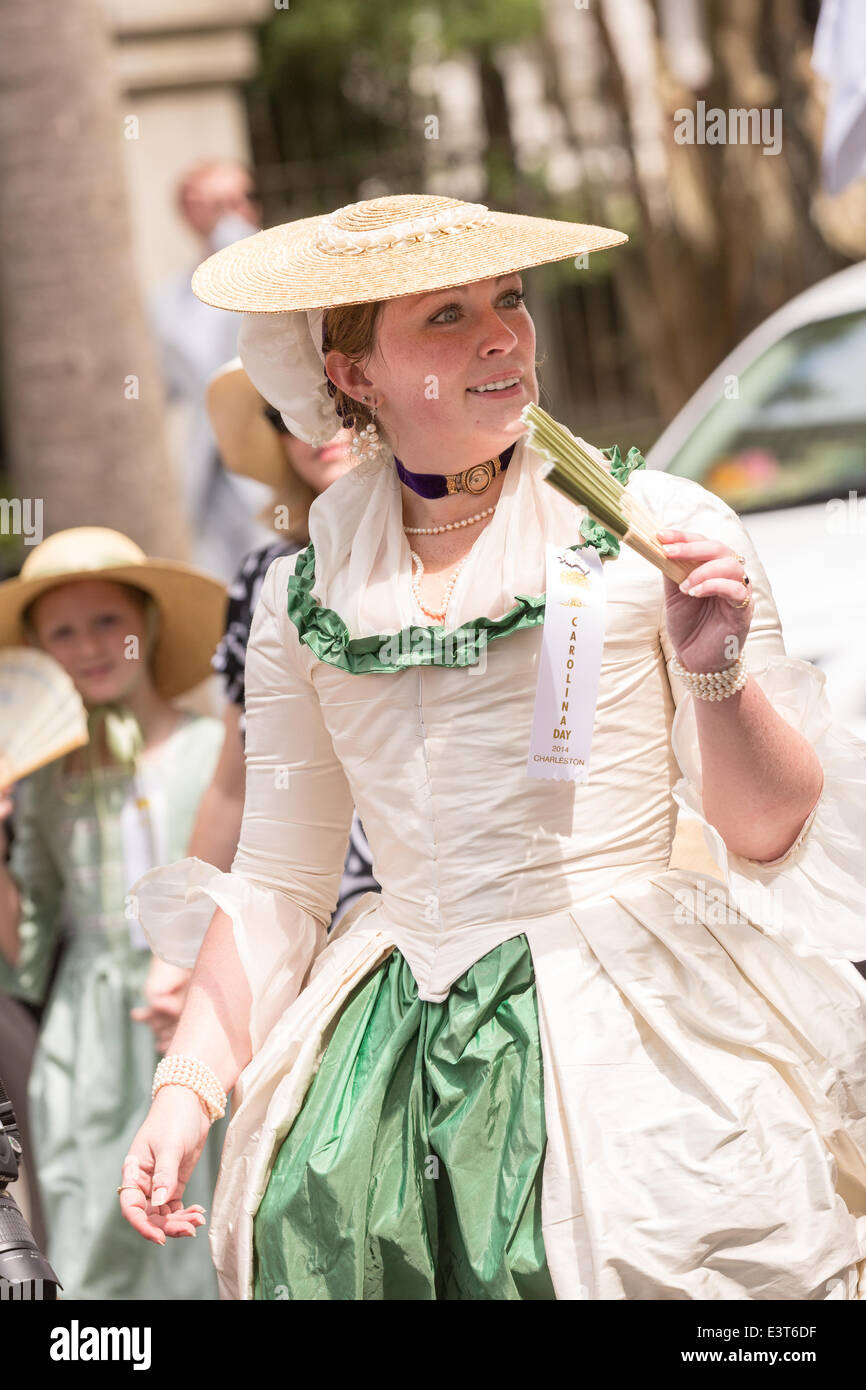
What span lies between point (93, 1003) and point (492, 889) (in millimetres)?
2193

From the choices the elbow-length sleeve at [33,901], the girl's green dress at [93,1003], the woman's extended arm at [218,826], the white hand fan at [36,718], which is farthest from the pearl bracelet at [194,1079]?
the elbow-length sleeve at [33,901]

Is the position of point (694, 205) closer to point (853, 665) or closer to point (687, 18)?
point (687, 18)

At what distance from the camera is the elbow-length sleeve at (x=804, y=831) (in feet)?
6.86

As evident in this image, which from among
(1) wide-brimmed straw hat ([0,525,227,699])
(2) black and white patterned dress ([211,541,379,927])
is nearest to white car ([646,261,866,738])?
(2) black and white patterned dress ([211,541,379,927])

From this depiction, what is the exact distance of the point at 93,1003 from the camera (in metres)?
4.19

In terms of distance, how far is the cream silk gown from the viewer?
2027 millimetres

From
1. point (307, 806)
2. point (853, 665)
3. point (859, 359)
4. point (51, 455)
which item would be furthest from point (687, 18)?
point (307, 806)

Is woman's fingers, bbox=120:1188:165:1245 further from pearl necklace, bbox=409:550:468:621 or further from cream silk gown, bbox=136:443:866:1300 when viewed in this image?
pearl necklace, bbox=409:550:468:621

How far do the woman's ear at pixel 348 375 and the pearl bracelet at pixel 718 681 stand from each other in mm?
656

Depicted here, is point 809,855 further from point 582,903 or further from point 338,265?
point 338,265

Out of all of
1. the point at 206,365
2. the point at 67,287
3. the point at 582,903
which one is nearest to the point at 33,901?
the point at 582,903
